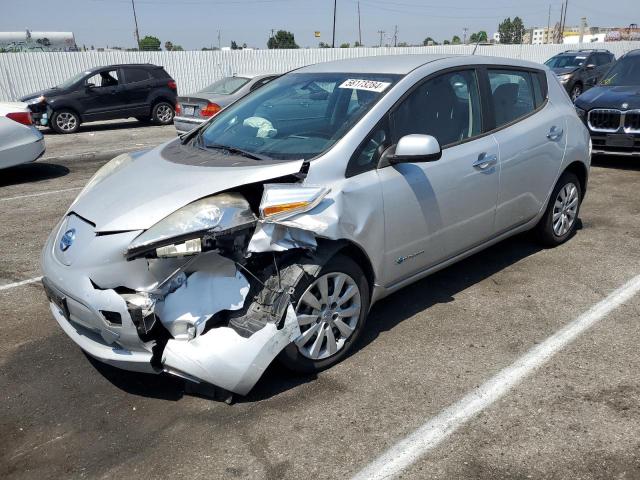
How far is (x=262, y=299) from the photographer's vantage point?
10.4 ft

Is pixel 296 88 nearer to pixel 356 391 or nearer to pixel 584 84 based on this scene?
pixel 356 391

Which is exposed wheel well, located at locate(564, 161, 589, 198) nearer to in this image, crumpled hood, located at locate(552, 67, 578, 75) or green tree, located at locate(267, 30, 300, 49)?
crumpled hood, located at locate(552, 67, 578, 75)

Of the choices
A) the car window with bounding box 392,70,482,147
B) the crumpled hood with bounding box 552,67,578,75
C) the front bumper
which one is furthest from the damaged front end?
the crumpled hood with bounding box 552,67,578,75

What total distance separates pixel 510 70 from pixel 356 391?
9.79ft

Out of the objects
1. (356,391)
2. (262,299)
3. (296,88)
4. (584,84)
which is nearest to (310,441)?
(356,391)

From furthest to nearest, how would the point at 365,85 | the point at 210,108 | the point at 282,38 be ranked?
the point at 282,38 < the point at 210,108 < the point at 365,85

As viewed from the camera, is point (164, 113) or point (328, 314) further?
point (164, 113)

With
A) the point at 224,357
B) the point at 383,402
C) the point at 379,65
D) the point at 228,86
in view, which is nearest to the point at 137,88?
the point at 228,86

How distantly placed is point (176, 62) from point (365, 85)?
22.0 metres

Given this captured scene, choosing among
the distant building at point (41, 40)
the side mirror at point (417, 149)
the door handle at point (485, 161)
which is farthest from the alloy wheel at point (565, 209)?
the distant building at point (41, 40)

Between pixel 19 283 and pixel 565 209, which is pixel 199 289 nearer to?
pixel 19 283

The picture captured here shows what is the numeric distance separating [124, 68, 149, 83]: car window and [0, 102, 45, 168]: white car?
25.0 feet

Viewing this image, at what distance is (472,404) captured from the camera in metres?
3.18

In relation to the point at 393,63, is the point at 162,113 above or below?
below
